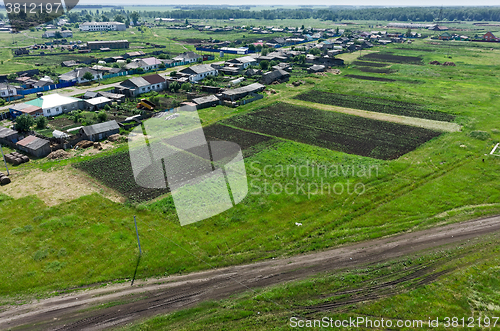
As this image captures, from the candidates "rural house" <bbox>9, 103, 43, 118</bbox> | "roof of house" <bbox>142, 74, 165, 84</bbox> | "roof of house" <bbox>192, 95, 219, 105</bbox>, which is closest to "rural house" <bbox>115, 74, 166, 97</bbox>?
"roof of house" <bbox>142, 74, 165, 84</bbox>

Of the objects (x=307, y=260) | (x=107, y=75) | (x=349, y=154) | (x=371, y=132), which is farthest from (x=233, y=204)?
(x=107, y=75)

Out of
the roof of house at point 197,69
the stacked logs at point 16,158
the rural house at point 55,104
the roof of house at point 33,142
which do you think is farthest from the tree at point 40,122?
the roof of house at point 197,69

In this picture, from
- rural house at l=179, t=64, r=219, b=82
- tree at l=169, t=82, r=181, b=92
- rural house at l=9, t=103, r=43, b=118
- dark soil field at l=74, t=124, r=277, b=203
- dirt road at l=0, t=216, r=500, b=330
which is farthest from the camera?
rural house at l=179, t=64, r=219, b=82

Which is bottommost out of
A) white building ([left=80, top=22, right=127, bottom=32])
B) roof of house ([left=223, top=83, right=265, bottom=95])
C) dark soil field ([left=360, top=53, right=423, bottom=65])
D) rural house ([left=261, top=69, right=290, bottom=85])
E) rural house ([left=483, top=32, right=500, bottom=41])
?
roof of house ([left=223, top=83, right=265, bottom=95])

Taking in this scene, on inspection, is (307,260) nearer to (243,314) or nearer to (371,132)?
(243,314)

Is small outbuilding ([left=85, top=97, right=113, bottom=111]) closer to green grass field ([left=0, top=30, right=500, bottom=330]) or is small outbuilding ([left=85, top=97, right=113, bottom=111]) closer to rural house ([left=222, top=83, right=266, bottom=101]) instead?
green grass field ([left=0, top=30, right=500, bottom=330])

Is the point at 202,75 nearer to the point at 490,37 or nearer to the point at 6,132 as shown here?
the point at 6,132

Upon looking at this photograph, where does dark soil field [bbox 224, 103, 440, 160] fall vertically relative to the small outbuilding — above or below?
below
